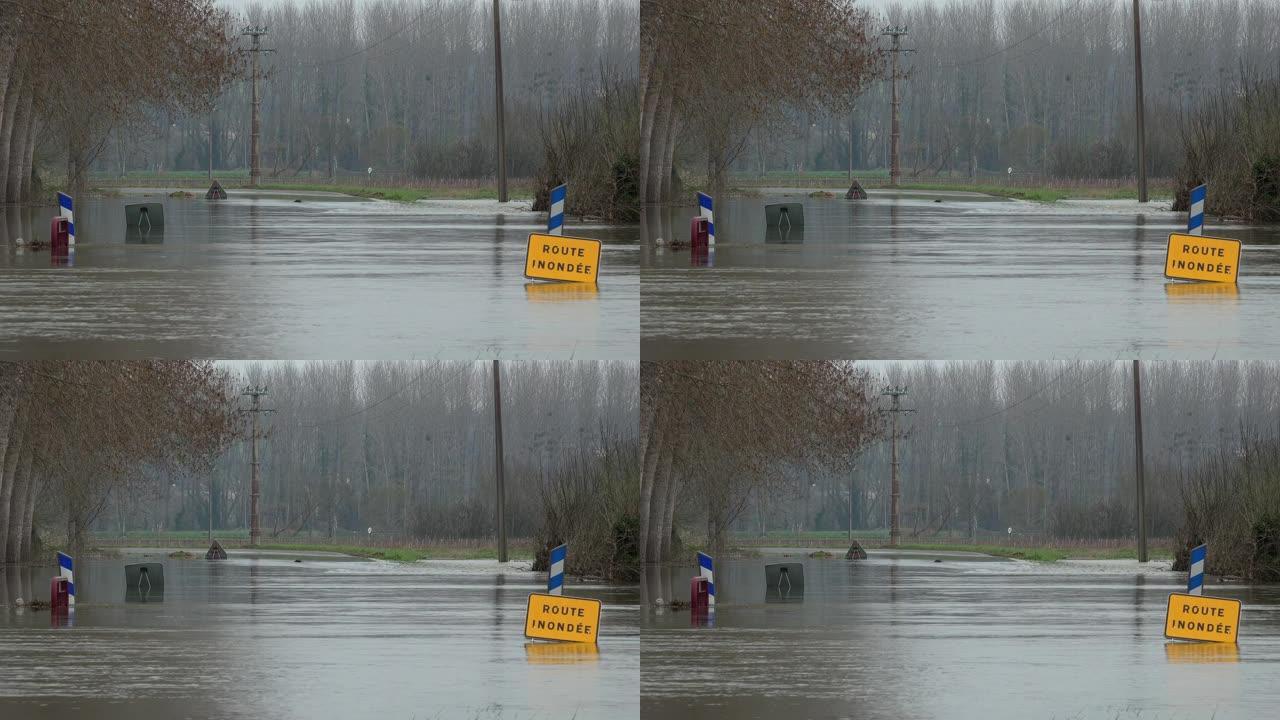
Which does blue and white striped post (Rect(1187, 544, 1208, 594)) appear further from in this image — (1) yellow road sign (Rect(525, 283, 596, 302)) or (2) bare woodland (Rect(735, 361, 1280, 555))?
(2) bare woodland (Rect(735, 361, 1280, 555))

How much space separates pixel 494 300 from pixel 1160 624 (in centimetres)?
786

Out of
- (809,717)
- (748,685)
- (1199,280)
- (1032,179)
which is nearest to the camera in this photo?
(809,717)

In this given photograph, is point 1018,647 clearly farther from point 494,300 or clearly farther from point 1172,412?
point 1172,412

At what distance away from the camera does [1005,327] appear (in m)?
14.6

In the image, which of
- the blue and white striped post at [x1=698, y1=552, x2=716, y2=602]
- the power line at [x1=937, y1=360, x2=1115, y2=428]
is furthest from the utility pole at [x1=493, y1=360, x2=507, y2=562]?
the power line at [x1=937, y1=360, x2=1115, y2=428]

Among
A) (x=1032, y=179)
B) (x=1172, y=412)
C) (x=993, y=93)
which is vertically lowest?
(x=1172, y=412)

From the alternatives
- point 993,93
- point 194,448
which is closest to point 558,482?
point 194,448

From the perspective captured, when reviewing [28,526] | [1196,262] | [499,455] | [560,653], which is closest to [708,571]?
[560,653]

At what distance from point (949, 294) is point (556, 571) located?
6005 millimetres

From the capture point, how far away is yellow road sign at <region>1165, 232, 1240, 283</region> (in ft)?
56.3

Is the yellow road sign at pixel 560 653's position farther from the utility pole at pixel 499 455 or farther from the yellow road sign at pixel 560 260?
the utility pole at pixel 499 455

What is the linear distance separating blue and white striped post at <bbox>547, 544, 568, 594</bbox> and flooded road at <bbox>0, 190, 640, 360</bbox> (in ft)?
5.29

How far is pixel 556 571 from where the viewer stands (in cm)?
1291

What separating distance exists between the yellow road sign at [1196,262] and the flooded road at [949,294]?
241 mm
